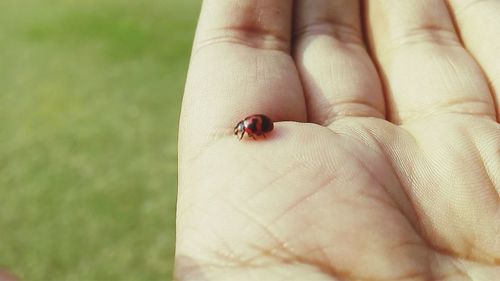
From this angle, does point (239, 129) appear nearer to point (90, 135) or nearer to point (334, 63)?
point (334, 63)

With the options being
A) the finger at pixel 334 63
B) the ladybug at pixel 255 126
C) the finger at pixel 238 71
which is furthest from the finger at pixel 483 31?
the ladybug at pixel 255 126

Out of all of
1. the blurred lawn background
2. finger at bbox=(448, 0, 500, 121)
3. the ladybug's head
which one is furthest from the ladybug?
the blurred lawn background

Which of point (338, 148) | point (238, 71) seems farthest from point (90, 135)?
point (338, 148)

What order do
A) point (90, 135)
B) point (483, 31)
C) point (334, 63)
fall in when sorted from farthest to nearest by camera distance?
1. point (90, 135)
2. point (483, 31)
3. point (334, 63)

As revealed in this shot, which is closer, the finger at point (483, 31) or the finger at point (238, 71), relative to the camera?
the finger at point (238, 71)

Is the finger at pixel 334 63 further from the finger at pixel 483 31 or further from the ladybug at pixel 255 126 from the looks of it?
the finger at pixel 483 31

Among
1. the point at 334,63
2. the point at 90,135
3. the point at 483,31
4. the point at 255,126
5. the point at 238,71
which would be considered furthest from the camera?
the point at 90,135
